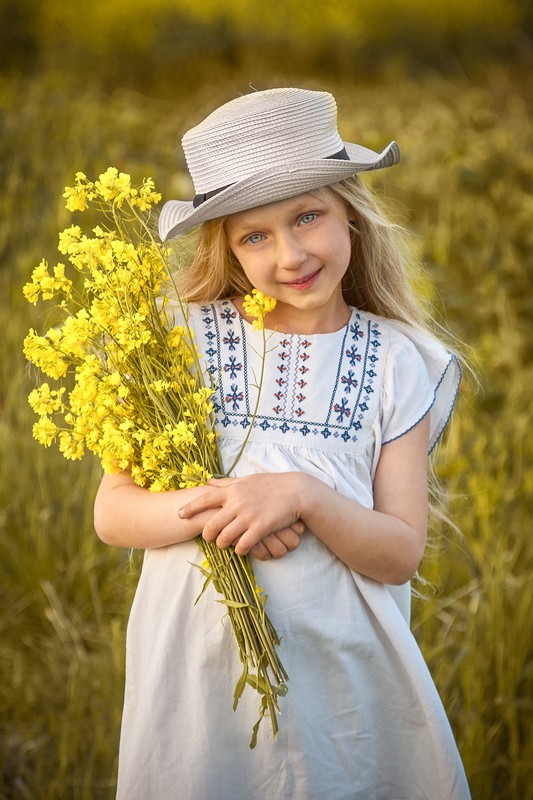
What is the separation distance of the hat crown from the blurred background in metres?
0.35

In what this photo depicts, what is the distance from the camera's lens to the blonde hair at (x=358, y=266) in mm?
2045

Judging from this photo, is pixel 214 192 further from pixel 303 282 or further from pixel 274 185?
pixel 303 282

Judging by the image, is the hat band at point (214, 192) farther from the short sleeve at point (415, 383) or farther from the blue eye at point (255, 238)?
the short sleeve at point (415, 383)

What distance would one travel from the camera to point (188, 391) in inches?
74.6

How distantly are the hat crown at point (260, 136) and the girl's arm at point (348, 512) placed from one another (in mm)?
608

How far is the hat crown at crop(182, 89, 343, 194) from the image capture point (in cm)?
188

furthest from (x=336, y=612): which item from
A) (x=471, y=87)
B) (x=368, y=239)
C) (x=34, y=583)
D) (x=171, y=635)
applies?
(x=471, y=87)

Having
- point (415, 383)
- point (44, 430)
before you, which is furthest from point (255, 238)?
point (44, 430)

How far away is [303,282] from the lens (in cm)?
191

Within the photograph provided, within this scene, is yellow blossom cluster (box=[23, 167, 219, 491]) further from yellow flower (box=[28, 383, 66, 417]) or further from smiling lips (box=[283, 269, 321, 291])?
smiling lips (box=[283, 269, 321, 291])

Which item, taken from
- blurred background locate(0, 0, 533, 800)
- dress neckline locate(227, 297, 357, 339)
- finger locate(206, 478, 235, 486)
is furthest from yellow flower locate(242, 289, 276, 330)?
blurred background locate(0, 0, 533, 800)

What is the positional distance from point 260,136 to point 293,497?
709 millimetres

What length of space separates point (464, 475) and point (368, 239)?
1.80 m

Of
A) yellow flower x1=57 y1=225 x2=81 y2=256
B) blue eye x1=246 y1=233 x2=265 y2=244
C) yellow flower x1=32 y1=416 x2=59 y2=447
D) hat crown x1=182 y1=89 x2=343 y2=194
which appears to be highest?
hat crown x1=182 y1=89 x2=343 y2=194
